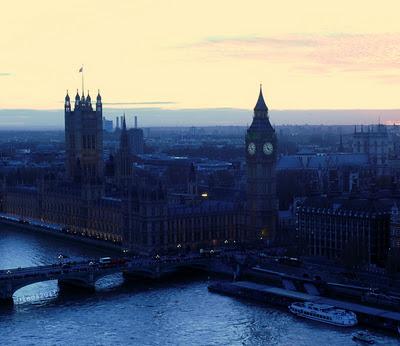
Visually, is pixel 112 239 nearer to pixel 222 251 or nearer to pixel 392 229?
pixel 222 251

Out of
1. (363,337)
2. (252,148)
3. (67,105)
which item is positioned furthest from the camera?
(67,105)

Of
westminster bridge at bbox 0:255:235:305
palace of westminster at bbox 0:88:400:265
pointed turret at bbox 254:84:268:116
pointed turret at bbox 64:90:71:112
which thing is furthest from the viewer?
pointed turret at bbox 64:90:71:112

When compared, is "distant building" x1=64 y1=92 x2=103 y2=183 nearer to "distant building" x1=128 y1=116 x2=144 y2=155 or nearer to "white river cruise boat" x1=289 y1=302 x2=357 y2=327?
"white river cruise boat" x1=289 y1=302 x2=357 y2=327

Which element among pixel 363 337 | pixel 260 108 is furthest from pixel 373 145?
pixel 363 337

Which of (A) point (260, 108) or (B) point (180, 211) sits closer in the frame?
(B) point (180, 211)

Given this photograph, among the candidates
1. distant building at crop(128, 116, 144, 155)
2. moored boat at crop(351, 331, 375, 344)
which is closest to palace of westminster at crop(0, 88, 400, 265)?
moored boat at crop(351, 331, 375, 344)

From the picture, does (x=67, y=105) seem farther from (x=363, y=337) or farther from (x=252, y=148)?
(x=363, y=337)

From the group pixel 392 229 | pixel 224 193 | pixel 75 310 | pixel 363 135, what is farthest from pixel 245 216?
pixel 363 135
